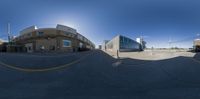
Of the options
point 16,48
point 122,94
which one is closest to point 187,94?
point 122,94

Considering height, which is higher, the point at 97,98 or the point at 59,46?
the point at 59,46

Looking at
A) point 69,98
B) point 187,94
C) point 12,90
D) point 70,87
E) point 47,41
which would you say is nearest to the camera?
point 69,98

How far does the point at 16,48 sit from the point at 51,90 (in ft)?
60.8

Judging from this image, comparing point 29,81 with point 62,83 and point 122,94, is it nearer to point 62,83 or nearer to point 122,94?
point 62,83

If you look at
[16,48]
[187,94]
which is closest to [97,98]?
[187,94]

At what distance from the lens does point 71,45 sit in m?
20.8

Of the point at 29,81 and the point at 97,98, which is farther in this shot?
the point at 29,81

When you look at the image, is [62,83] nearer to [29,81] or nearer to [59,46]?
[29,81]

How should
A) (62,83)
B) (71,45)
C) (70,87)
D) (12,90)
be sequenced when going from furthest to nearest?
1. (71,45)
2. (62,83)
3. (70,87)
4. (12,90)

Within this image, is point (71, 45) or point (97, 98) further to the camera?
point (71, 45)

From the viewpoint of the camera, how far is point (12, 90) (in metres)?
4.26

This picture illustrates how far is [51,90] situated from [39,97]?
1.86 ft

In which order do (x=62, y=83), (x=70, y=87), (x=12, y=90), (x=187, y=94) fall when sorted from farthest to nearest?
(x=62, y=83)
(x=70, y=87)
(x=12, y=90)
(x=187, y=94)

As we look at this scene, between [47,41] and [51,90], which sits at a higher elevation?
[47,41]
